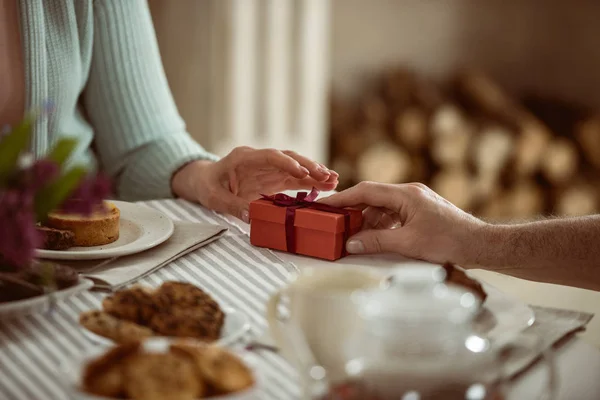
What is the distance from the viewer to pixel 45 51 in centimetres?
152

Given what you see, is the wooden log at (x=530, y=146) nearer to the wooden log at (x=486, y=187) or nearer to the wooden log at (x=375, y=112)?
the wooden log at (x=486, y=187)

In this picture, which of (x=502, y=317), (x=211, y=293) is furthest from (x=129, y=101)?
(x=502, y=317)

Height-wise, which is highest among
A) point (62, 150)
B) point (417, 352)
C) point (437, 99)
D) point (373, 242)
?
point (62, 150)

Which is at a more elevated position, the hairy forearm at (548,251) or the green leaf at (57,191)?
the green leaf at (57,191)

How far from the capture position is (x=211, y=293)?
101cm

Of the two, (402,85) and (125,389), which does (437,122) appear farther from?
(125,389)

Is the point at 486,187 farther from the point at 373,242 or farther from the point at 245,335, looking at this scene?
the point at 245,335

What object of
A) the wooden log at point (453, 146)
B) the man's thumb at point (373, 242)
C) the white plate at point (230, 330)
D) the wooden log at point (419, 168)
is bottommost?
the wooden log at point (419, 168)

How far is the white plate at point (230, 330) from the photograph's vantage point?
0.81 m

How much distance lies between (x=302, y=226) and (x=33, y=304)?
42 centimetres

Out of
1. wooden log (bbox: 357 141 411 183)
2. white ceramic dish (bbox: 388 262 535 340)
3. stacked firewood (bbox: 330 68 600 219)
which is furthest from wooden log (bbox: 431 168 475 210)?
white ceramic dish (bbox: 388 262 535 340)

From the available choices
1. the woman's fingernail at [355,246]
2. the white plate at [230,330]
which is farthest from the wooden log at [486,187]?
the white plate at [230,330]

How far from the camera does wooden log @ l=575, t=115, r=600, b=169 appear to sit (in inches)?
113

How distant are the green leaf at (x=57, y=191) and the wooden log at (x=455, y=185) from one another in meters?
2.29
